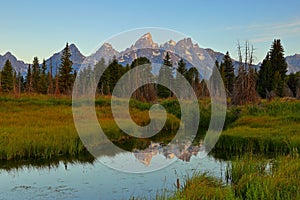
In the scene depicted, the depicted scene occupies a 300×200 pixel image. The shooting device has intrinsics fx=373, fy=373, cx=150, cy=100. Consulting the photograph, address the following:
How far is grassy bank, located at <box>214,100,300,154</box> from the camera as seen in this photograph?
15.3 meters

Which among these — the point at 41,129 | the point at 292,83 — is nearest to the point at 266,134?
the point at 41,129

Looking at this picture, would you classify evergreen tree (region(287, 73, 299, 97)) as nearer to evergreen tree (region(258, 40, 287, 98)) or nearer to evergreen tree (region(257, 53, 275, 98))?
evergreen tree (region(258, 40, 287, 98))

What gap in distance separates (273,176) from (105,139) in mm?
11413

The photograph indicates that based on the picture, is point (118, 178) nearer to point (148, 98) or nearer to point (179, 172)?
point (179, 172)

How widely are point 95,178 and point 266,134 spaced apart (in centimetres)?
885

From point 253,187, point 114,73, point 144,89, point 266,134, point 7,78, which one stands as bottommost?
point 253,187

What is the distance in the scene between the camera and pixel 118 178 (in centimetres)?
1189

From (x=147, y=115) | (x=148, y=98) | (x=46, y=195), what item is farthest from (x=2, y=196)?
(x=148, y=98)

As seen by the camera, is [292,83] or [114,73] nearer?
[292,83]

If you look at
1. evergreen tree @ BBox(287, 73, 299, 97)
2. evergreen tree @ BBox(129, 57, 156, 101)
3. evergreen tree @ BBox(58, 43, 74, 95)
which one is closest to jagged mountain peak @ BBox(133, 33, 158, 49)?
evergreen tree @ BBox(129, 57, 156, 101)

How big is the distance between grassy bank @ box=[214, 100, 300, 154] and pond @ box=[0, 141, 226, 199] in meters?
2.13

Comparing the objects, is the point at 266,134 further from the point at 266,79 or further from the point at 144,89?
the point at 266,79

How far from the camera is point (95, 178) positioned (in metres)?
11.8

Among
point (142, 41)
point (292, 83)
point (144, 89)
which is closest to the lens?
point (142, 41)
